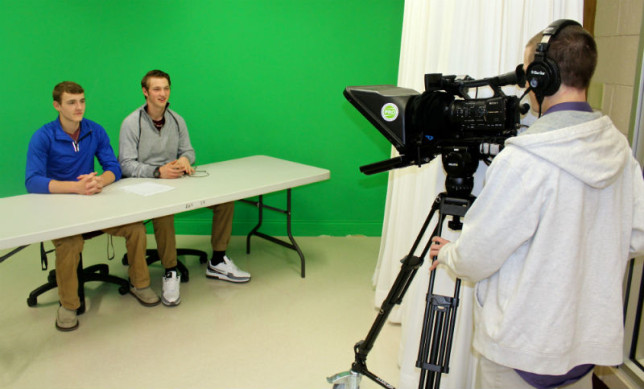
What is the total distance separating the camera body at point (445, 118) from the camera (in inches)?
55.9

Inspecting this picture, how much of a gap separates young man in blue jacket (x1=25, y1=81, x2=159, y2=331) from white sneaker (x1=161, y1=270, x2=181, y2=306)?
0.23 ft

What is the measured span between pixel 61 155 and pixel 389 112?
7.10 feet

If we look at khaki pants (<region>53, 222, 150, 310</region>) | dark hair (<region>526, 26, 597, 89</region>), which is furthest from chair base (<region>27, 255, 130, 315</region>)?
dark hair (<region>526, 26, 597, 89</region>)

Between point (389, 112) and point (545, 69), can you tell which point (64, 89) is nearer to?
point (389, 112)

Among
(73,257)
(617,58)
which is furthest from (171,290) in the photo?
(617,58)

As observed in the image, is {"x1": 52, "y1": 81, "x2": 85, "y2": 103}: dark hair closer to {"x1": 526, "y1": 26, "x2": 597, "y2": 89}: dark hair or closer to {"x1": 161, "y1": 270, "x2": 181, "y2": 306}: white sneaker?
{"x1": 161, "y1": 270, "x2": 181, "y2": 306}: white sneaker

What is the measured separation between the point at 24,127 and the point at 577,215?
3.88m

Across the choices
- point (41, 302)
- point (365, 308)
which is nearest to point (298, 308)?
point (365, 308)

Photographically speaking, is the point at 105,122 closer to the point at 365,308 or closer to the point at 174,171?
the point at 174,171

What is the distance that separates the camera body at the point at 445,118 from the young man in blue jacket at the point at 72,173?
1.69 m

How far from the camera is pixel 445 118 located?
1514mm

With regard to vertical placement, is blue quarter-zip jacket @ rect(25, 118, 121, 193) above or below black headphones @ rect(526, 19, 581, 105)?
below

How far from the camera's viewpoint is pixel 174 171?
3.16 meters

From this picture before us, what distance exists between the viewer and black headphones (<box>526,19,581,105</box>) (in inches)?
47.6
